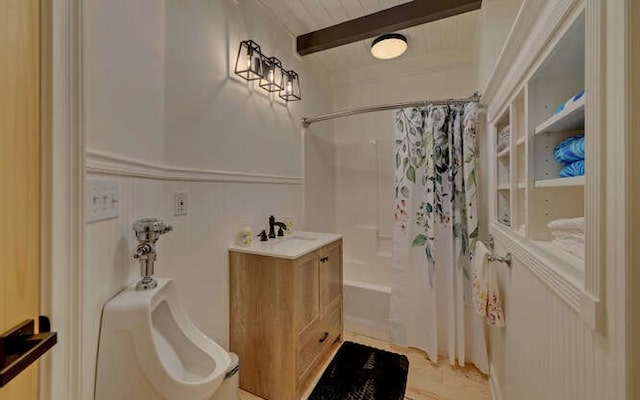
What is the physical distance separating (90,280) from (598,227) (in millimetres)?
1282

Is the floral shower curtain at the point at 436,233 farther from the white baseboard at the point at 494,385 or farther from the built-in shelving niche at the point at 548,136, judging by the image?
the built-in shelving niche at the point at 548,136

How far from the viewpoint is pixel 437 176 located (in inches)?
74.4

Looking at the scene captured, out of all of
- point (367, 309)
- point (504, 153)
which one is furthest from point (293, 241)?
point (504, 153)

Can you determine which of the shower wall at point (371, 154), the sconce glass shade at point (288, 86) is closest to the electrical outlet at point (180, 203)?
the sconce glass shade at point (288, 86)

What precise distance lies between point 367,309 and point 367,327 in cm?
15

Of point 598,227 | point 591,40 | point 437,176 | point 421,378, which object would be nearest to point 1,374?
point 598,227

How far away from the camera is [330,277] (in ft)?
6.16

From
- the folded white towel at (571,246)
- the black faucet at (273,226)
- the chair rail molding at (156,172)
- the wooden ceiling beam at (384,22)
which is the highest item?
the wooden ceiling beam at (384,22)

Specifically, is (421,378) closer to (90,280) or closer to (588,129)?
(588,129)

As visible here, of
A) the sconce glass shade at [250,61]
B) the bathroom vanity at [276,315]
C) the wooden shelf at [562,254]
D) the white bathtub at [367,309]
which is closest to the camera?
the wooden shelf at [562,254]

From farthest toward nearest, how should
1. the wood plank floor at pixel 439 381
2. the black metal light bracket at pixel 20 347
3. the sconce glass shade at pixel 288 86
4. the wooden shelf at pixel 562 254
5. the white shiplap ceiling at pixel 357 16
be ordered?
1. the sconce glass shade at pixel 288 86
2. the white shiplap ceiling at pixel 357 16
3. the wood plank floor at pixel 439 381
4. the wooden shelf at pixel 562 254
5. the black metal light bracket at pixel 20 347

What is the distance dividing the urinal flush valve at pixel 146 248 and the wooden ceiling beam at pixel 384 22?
1.94 metres

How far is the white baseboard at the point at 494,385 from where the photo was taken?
1441 millimetres

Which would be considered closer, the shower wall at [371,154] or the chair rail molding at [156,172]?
the chair rail molding at [156,172]
